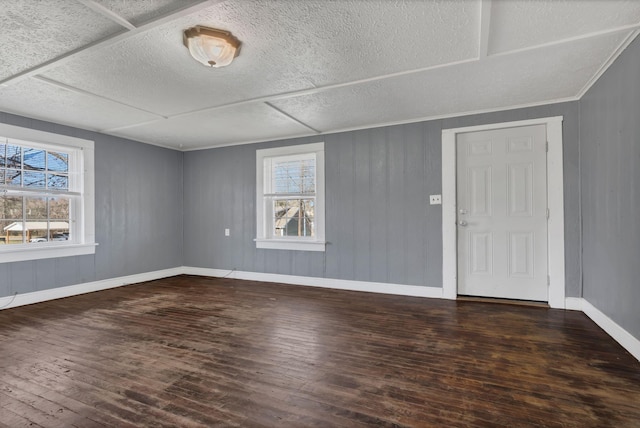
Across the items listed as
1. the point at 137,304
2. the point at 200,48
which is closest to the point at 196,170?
the point at 137,304

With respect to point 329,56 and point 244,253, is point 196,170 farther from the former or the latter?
point 329,56

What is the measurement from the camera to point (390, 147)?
441 centimetres

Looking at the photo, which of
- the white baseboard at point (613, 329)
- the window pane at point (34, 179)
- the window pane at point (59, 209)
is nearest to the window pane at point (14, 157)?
the window pane at point (34, 179)

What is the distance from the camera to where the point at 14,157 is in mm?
3922

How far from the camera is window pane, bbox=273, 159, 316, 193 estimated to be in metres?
5.04

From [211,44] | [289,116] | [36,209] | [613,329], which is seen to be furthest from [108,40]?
[613,329]

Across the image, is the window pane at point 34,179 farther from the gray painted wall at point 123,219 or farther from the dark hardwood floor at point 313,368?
the dark hardwood floor at point 313,368

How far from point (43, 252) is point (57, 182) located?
925 millimetres

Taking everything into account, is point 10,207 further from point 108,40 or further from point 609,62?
point 609,62

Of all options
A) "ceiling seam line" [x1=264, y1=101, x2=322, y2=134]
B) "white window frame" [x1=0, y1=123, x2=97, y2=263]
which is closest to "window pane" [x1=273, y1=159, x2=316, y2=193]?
"ceiling seam line" [x1=264, y1=101, x2=322, y2=134]

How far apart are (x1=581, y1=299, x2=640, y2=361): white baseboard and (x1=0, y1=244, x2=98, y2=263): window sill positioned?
19.5ft

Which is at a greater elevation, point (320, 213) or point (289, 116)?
point (289, 116)

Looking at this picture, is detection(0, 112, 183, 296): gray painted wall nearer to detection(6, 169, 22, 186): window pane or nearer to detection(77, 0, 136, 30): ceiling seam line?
detection(6, 169, 22, 186): window pane

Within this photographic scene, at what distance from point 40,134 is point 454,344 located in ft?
17.0
